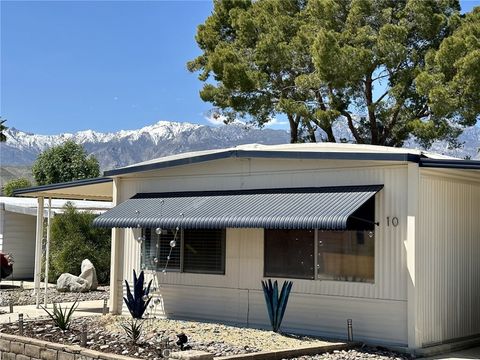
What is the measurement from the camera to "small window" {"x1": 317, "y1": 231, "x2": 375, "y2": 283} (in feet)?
34.7

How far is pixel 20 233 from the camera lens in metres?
24.5

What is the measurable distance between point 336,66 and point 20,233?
12.0 metres

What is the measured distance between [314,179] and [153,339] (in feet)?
11.4

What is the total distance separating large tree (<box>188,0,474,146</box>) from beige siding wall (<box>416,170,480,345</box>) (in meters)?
11.3

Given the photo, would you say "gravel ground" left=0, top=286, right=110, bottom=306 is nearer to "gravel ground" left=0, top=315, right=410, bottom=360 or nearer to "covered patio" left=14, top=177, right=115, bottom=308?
"covered patio" left=14, top=177, right=115, bottom=308

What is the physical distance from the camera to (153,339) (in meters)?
10.2

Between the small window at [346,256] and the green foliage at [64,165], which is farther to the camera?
the green foliage at [64,165]

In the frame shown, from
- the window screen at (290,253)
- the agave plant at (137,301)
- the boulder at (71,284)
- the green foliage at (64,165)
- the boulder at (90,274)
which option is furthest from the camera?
the green foliage at (64,165)

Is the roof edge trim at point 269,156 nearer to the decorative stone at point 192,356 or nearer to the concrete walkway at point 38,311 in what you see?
the concrete walkway at point 38,311

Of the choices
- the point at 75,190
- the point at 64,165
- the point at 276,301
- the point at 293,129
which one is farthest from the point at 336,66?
the point at 64,165

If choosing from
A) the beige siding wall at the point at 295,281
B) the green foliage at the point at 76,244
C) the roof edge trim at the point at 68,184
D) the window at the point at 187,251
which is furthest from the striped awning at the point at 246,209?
the green foliage at the point at 76,244

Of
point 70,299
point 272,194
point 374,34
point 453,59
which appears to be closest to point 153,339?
point 272,194

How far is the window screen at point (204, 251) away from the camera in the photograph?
1242 cm

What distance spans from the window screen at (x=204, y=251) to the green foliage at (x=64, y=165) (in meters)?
34.3
